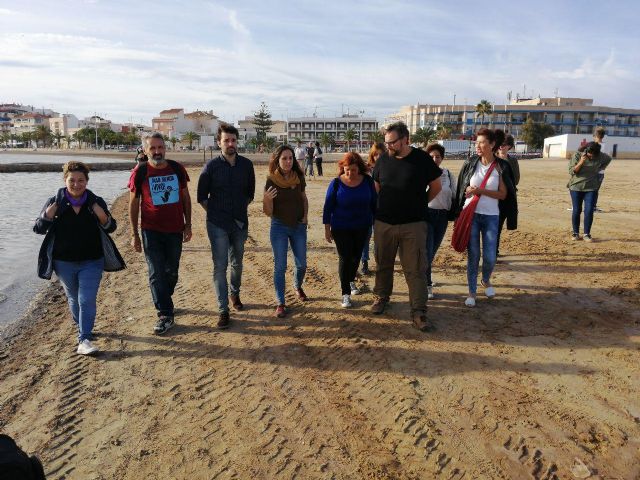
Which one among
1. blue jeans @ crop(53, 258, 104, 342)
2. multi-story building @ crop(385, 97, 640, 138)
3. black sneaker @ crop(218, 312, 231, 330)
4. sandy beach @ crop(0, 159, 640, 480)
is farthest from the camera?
multi-story building @ crop(385, 97, 640, 138)

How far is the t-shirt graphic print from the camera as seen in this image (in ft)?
14.4

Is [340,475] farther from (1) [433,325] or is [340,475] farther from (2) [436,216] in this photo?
(2) [436,216]

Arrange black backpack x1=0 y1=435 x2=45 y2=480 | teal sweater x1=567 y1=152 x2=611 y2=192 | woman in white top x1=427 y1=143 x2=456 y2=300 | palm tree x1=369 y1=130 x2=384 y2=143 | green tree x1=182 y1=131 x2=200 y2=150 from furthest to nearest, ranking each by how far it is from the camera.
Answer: green tree x1=182 y1=131 x2=200 y2=150
teal sweater x1=567 y1=152 x2=611 y2=192
palm tree x1=369 y1=130 x2=384 y2=143
woman in white top x1=427 y1=143 x2=456 y2=300
black backpack x1=0 y1=435 x2=45 y2=480

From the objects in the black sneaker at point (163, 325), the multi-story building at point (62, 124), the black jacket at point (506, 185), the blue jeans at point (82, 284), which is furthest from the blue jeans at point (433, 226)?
the multi-story building at point (62, 124)

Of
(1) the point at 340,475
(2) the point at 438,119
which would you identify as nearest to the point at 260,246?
(1) the point at 340,475

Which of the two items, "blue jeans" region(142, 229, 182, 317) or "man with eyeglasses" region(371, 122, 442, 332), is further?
"blue jeans" region(142, 229, 182, 317)

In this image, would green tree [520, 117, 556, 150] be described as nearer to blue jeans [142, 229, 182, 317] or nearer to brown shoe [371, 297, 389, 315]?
brown shoe [371, 297, 389, 315]

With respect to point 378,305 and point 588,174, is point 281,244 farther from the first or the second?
point 588,174

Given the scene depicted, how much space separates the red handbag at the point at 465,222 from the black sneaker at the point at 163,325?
322 cm

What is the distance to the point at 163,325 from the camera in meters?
4.52

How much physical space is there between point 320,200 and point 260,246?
17.9ft

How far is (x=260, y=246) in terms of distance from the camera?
833 cm

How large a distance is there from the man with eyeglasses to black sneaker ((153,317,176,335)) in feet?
7.50

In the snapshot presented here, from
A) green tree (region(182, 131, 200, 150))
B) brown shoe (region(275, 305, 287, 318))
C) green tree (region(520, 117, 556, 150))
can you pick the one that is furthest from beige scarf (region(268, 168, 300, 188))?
green tree (region(182, 131, 200, 150))
